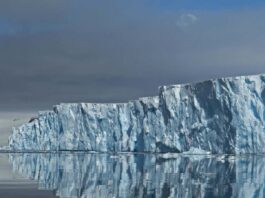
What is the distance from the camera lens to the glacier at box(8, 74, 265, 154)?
159 ft

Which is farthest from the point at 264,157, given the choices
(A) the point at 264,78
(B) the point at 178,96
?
(B) the point at 178,96

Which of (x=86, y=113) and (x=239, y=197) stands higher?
(x=86, y=113)

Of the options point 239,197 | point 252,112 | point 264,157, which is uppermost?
point 252,112

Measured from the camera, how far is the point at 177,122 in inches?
2184

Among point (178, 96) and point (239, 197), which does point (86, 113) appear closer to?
point (178, 96)

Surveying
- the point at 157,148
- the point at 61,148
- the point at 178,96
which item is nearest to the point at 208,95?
the point at 178,96

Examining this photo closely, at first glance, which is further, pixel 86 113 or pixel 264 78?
pixel 86 113

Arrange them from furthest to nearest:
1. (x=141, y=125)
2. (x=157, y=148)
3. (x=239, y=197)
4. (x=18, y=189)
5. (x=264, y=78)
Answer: (x=141, y=125), (x=157, y=148), (x=264, y=78), (x=18, y=189), (x=239, y=197)

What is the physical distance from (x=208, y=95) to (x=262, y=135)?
6251mm

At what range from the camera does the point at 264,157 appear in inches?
1922

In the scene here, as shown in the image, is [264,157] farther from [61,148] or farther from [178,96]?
[61,148]

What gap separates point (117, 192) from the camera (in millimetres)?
18109

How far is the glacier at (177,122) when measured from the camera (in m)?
48.5

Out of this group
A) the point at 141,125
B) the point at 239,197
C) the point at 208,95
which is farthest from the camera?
the point at 141,125
